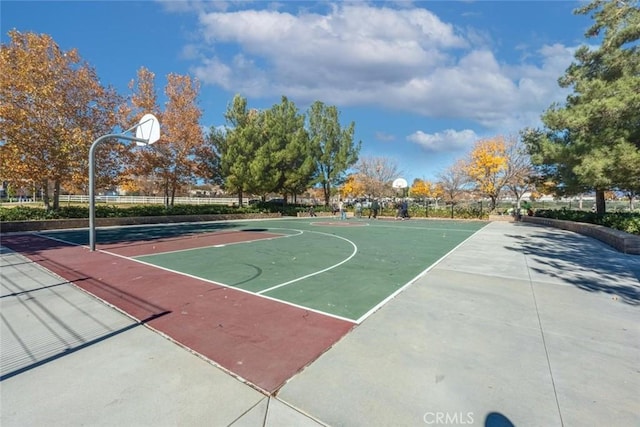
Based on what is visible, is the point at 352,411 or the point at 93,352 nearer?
the point at 352,411

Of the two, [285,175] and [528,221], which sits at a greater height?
[285,175]

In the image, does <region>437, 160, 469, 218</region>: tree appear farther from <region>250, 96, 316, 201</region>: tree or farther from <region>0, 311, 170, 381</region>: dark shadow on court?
<region>0, 311, 170, 381</region>: dark shadow on court

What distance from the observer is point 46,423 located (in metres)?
2.54

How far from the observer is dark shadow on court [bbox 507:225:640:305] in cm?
662

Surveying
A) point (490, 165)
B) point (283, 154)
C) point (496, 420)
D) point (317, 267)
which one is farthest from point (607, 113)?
point (283, 154)

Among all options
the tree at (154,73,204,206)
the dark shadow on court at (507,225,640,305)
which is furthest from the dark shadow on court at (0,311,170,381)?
the tree at (154,73,204,206)

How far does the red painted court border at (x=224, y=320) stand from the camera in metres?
3.55

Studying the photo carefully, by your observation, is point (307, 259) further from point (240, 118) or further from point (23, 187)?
point (240, 118)

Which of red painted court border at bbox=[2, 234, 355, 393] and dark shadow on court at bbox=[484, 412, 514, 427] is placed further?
red painted court border at bbox=[2, 234, 355, 393]

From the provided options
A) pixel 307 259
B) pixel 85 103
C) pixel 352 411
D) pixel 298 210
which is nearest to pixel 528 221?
pixel 298 210

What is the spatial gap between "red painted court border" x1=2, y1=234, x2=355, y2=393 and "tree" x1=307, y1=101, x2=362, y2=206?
99.2 feet

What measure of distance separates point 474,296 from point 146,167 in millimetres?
24482

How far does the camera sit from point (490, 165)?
3119cm

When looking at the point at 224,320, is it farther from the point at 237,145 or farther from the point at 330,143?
the point at 330,143
